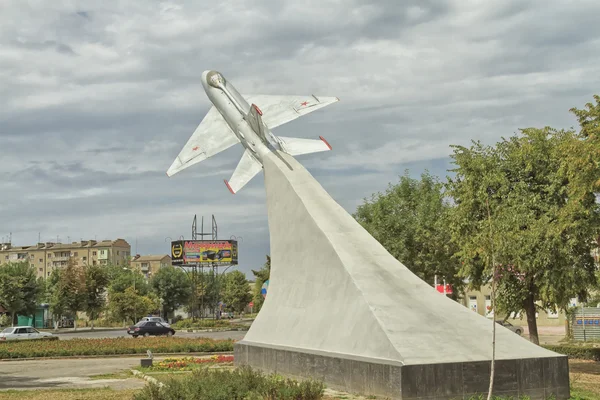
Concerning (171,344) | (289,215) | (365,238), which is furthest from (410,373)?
(171,344)

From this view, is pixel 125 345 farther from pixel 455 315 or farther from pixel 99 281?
pixel 99 281

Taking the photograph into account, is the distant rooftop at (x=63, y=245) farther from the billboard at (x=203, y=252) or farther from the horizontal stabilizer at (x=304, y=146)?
the horizontal stabilizer at (x=304, y=146)

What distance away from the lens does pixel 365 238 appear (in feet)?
58.1

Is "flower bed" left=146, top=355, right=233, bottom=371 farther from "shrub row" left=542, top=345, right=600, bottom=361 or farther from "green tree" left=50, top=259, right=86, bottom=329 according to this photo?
"green tree" left=50, top=259, right=86, bottom=329

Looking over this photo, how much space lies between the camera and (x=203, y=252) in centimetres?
7331

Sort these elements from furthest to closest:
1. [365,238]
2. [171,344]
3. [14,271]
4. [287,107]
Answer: [14,271] → [171,344] → [287,107] → [365,238]

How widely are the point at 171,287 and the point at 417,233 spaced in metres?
59.2

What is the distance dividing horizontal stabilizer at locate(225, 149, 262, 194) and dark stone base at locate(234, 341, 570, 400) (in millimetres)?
8657

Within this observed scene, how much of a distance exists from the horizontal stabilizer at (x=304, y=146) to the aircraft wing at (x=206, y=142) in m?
2.44

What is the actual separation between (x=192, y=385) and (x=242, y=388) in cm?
96

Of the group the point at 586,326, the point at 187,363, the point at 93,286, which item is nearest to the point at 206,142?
the point at 187,363

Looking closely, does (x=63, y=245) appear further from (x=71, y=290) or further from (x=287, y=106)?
(x=287, y=106)

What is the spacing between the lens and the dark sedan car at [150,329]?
4584 cm

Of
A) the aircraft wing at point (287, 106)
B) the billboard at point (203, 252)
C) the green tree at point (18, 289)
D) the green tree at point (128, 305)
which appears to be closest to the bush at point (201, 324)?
the billboard at point (203, 252)
